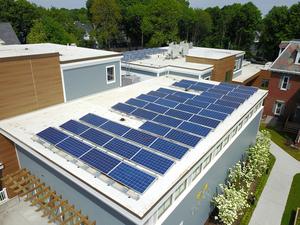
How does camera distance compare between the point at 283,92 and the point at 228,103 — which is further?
the point at 283,92

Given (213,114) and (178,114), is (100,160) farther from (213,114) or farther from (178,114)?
(213,114)

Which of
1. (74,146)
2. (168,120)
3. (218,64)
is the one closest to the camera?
(74,146)

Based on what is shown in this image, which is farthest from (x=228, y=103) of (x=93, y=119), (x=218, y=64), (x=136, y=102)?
(x=218, y=64)

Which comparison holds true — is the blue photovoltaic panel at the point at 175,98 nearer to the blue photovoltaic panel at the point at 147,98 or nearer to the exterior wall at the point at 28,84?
the blue photovoltaic panel at the point at 147,98

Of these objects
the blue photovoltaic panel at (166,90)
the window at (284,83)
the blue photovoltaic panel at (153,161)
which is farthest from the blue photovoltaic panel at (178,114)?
the window at (284,83)

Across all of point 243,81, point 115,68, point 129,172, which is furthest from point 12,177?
point 243,81

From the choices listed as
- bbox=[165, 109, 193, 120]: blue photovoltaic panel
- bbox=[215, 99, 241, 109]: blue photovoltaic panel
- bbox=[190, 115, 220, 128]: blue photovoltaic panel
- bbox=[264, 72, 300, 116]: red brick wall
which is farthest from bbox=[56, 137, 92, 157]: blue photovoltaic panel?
bbox=[264, 72, 300, 116]: red brick wall
